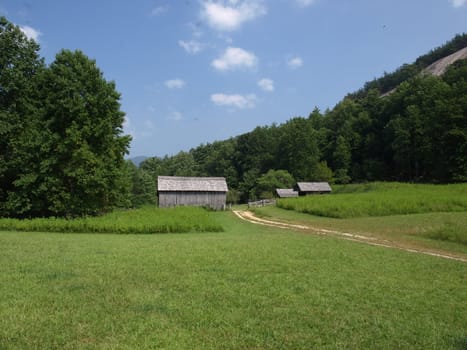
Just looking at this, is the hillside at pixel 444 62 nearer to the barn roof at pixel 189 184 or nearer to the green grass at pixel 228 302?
the barn roof at pixel 189 184

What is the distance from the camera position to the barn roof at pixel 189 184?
4388 cm

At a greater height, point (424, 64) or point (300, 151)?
point (424, 64)

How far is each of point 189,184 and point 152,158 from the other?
252ft

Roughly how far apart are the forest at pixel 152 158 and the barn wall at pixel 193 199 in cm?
1047

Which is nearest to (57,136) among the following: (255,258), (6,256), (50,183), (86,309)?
(50,183)

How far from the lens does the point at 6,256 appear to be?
33.6 ft

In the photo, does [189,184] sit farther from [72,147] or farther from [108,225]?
[108,225]

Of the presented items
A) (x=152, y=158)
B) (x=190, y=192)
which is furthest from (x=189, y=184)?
(x=152, y=158)

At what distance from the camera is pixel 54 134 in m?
24.9

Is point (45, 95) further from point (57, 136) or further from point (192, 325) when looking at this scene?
point (192, 325)

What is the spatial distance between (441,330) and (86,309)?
5921 mm

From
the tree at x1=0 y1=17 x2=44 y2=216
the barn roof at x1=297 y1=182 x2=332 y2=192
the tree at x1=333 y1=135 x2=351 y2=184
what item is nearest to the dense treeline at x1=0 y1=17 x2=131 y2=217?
the tree at x1=0 y1=17 x2=44 y2=216

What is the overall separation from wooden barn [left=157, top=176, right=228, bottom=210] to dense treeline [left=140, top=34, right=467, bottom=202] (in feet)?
51.7

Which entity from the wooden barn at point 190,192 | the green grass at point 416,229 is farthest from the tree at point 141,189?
the green grass at point 416,229
